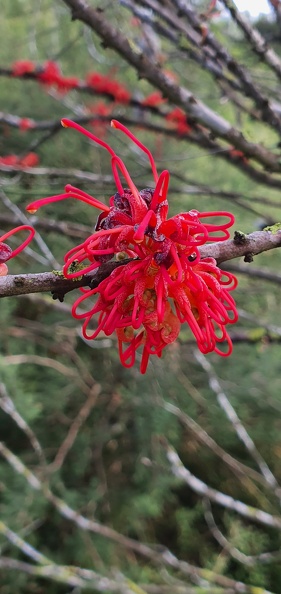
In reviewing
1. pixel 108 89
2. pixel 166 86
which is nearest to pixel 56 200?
pixel 166 86

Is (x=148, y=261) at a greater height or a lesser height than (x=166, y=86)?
lesser

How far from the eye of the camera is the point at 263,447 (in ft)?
9.71

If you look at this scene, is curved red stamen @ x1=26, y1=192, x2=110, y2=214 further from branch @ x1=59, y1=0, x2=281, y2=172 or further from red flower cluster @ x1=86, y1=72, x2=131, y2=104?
red flower cluster @ x1=86, y1=72, x2=131, y2=104

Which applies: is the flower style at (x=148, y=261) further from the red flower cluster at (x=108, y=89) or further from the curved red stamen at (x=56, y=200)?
the red flower cluster at (x=108, y=89)

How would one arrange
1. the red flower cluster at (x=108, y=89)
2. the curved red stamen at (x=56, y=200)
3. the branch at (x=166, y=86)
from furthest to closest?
1. the red flower cluster at (x=108, y=89)
2. the branch at (x=166, y=86)
3. the curved red stamen at (x=56, y=200)

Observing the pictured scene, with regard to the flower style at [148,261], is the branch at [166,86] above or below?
above

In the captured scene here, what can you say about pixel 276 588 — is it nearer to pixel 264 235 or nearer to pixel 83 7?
pixel 264 235

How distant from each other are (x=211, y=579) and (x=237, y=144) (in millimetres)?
1509

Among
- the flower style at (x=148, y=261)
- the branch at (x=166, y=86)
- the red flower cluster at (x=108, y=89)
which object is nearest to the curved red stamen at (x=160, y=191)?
the flower style at (x=148, y=261)

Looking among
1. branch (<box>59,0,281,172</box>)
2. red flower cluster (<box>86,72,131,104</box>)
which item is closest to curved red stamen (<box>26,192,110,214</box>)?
branch (<box>59,0,281,172</box>)

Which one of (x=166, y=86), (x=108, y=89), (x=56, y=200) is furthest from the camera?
(x=108, y=89)

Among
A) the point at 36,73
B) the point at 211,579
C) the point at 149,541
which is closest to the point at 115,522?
the point at 149,541

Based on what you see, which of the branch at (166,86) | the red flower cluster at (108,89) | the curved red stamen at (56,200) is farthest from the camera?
the red flower cluster at (108,89)

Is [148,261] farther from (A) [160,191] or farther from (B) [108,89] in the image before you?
(B) [108,89]
